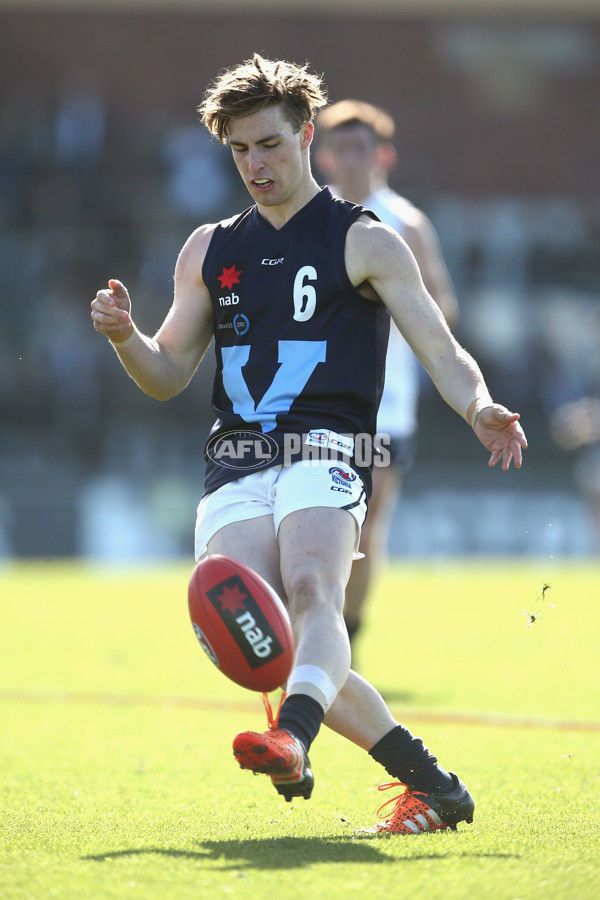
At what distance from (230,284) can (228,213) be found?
16.7 m

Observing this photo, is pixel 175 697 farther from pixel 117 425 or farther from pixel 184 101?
pixel 184 101

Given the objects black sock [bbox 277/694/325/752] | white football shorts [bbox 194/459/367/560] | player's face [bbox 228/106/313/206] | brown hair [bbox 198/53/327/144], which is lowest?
black sock [bbox 277/694/325/752]

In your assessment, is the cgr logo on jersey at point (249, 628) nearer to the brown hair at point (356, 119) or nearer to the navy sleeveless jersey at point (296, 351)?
the navy sleeveless jersey at point (296, 351)

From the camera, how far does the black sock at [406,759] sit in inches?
138

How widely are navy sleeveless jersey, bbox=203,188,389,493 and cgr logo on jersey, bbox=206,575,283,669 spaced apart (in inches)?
23.7

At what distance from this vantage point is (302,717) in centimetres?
306

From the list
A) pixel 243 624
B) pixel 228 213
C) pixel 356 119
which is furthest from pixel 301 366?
pixel 228 213

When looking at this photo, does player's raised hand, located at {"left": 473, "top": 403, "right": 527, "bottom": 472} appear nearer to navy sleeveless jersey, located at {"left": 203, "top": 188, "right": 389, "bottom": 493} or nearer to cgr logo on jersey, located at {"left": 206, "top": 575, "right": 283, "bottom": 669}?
navy sleeveless jersey, located at {"left": 203, "top": 188, "right": 389, "bottom": 493}

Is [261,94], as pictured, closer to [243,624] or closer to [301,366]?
[301,366]

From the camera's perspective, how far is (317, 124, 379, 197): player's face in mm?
6617

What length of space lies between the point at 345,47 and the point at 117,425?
10.5m

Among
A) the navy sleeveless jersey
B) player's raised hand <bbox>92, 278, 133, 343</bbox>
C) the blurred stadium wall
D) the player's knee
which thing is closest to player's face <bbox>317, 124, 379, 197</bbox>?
the navy sleeveless jersey

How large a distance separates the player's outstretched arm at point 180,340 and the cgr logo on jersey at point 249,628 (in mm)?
978

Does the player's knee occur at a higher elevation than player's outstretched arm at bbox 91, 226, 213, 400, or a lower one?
lower
